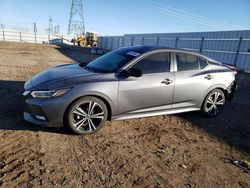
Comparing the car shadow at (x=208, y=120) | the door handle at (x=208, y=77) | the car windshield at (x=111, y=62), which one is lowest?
the car shadow at (x=208, y=120)

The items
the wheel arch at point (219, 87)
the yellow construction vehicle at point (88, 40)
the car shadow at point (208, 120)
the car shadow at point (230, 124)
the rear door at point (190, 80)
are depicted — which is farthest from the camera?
the yellow construction vehicle at point (88, 40)

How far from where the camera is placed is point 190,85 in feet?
15.7

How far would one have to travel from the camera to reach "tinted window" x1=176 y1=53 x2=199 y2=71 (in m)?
4.79

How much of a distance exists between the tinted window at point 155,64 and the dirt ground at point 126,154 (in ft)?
3.85

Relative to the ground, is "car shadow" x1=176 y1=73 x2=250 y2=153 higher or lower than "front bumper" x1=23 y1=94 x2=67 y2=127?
lower

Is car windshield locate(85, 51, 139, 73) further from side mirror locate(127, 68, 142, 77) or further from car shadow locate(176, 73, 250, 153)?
car shadow locate(176, 73, 250, 153)

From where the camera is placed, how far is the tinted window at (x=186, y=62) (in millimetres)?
4785

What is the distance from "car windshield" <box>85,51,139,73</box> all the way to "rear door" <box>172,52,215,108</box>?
3.65 feet

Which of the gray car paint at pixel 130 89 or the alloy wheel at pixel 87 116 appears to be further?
the alloy wheel at pixel 87 116

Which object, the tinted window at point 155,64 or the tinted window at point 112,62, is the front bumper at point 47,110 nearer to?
the tinted window at point 112,62

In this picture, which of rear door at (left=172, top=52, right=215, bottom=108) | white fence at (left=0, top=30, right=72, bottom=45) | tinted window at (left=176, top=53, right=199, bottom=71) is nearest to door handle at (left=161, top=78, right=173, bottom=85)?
rear door at (left=172, top=52, right=215, bottom=108)

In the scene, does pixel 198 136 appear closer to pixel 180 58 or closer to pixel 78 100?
pixel 180 58

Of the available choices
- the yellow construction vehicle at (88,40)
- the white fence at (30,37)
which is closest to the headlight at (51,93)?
the yellow construction vehicle at (88,40)

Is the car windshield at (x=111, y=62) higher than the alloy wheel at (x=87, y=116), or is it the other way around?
the car windshield at (x=111, y=62)
